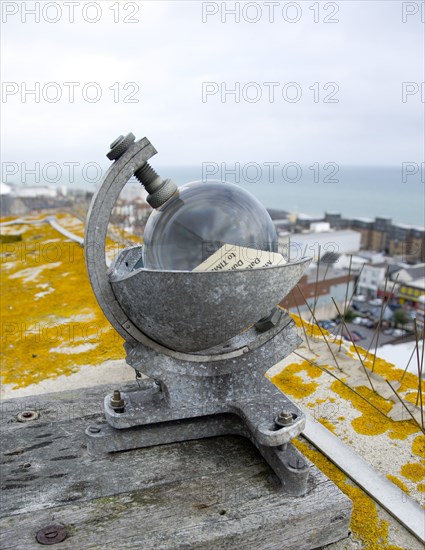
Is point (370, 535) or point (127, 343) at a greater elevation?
point (127, 343)

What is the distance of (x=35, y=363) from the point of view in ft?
22.4

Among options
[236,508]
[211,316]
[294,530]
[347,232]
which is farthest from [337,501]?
[347,232]

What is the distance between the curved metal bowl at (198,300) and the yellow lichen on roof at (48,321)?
10.8ft

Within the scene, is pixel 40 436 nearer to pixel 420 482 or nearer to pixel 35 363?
pixel 35 363

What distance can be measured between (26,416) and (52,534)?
1.51 metres

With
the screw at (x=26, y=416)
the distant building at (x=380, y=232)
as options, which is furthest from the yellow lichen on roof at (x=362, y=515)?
the distant building at (x=380, y=232)

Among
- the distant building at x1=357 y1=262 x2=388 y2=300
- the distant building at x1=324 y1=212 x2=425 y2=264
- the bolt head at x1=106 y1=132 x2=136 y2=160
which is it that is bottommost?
the distant building at x1=357 y1=262 x2=388 y2=300

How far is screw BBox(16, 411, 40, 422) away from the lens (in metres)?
4.40

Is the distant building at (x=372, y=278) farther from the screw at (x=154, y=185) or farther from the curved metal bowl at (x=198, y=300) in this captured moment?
the screw at (x=154, y=185)

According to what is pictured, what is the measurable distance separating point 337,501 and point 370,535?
471mm

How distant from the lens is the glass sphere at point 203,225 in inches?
143

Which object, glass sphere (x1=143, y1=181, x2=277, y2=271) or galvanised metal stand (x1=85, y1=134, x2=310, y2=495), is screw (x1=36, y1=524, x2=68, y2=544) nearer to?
galvanised metal stand (x1=85, y1=134, x2=310, y2=495)

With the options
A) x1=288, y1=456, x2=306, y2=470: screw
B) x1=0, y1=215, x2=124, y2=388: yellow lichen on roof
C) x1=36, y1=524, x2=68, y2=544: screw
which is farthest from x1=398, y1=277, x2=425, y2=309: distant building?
x1=36, y1=524, x2=68, y2=544: screw

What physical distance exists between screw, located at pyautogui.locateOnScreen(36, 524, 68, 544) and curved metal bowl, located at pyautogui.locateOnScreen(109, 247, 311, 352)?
142 centimetres
